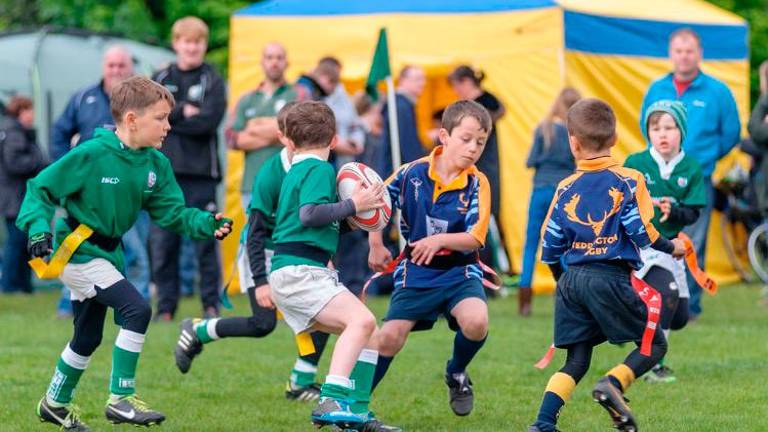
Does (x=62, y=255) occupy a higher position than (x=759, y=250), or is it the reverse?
(x=62, y=255)

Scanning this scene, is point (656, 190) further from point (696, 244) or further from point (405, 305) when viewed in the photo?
point (696, 244)

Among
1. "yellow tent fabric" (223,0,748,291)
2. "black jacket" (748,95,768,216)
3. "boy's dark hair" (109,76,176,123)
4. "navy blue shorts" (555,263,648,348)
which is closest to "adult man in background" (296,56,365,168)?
"yellow tent fabric" (223,0,748,291)

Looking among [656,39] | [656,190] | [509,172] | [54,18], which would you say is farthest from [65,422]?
[54,18]

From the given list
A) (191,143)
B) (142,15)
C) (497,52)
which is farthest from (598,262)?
(142,15)

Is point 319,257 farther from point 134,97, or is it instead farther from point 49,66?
point 49,66

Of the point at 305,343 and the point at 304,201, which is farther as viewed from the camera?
the point at 305,343

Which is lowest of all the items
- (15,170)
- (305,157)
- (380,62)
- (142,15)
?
(15,170)

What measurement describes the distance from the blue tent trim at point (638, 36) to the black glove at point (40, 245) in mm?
8774

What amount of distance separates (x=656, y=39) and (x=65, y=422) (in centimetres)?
976

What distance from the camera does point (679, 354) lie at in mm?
9547

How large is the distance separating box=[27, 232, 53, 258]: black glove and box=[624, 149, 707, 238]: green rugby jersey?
3228mm

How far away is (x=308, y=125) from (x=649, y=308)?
1.71 m

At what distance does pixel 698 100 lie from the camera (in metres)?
10.9

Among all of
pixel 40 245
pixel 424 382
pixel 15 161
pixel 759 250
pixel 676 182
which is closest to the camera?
pixel 40 245
